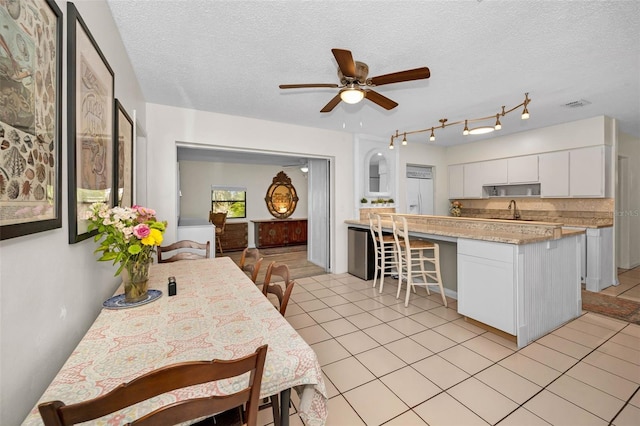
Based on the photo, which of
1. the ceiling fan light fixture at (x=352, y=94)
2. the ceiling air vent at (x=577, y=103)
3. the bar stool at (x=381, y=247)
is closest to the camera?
the ceiling fan light fixture at (x=352, y=94)

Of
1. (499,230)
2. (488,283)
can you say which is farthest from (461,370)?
(499,230)

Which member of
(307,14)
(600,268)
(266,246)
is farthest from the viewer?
(266,246)

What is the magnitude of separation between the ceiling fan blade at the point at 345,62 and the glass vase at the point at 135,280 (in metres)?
1.66

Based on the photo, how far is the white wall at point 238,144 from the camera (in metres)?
3.41

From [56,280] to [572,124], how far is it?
6.09 meters

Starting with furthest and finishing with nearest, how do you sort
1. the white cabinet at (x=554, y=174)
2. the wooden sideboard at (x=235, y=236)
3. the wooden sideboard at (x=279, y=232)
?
the wooden sideboard at (x=279, y=232), the wooden sideboard at (x=235, y=236), the white cabinet at (x=554, y=174)

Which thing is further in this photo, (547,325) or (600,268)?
(600,268)

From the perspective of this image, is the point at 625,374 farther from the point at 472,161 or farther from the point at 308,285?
the point at 472,161

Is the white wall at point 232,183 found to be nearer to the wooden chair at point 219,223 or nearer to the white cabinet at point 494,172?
the wooden chair at point 219,223

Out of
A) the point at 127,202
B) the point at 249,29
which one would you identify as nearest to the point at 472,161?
the point at 249,29

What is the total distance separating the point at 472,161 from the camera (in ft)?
18.4

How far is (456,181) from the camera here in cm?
600

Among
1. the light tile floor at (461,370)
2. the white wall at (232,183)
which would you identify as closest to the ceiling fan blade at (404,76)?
the light tile floor at (461,370)

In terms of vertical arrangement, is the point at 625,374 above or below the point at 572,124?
below
